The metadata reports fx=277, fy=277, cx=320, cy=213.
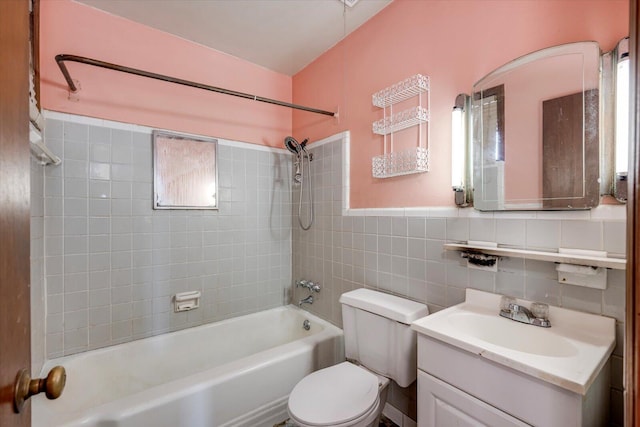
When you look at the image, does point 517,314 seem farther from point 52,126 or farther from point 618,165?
point 52,126

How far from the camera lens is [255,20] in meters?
1.91

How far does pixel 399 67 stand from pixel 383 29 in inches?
12.4

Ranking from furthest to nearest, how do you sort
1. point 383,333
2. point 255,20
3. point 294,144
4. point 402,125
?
point 294,144
point 255,20
point 402,125
point 383,333

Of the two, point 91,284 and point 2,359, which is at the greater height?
point 2,359

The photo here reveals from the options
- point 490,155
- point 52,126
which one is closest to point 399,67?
point 490,155

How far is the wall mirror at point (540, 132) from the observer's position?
1.04m

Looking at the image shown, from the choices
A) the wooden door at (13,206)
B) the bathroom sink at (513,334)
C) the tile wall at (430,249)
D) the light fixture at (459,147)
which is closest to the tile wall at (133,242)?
the tile wall at (430,249)

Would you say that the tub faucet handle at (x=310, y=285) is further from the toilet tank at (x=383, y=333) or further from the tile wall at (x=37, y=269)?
the tile wall at (x=37, y=269)

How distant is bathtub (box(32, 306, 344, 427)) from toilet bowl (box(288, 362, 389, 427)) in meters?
0.34

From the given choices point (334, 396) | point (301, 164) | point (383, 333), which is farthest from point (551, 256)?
point (301, 164)

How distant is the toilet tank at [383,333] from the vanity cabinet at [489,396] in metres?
0.27

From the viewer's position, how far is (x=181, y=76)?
2.10 m

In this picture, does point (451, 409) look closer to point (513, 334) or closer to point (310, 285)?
point (513, 334)

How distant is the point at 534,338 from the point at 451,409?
0.42 m
